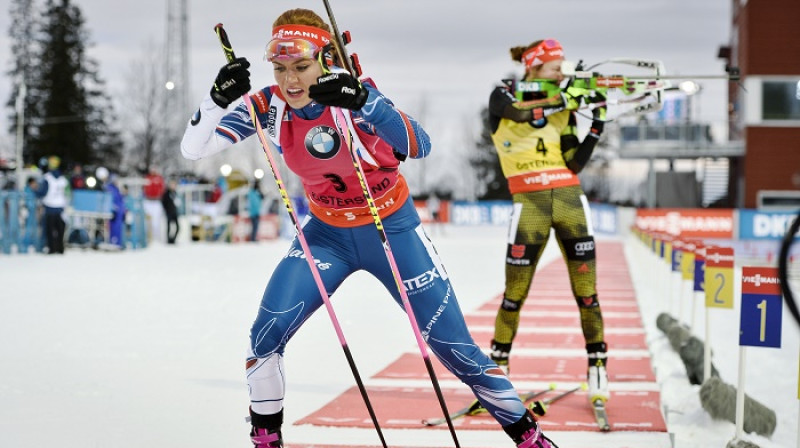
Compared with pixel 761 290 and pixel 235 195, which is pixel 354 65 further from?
pixel 235 195

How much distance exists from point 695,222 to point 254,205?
Result: 15501mm

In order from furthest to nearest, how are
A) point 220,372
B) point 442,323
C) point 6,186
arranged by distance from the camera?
point 6,186
point 220,372
point 442,323

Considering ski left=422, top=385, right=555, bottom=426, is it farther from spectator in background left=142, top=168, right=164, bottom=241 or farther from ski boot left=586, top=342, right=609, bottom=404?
spectator in background left=142, top=168, right=164, bottom=241

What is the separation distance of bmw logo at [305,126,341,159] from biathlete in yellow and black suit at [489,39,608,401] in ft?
7.36

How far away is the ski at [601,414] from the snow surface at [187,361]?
0.13 meters

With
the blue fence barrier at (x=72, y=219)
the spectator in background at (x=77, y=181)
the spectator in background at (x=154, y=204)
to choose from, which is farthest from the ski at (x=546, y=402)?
the spectator in background at (x=154, y=204)

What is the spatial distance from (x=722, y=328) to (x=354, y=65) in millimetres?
7754

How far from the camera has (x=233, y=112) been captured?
443 centimetres

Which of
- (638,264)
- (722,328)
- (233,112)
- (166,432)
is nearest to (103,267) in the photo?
(638,264)

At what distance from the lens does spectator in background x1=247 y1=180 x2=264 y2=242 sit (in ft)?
97.3

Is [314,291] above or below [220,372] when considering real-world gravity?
above

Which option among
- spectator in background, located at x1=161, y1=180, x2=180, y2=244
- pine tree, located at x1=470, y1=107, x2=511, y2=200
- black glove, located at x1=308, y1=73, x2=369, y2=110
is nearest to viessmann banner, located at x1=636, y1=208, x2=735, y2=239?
spectator in background, located at x1=161, y1=180, x2=180, y2=244

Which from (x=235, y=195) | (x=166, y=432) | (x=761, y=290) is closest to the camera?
(x=761, y=290)

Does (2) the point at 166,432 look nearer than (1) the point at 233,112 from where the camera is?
No
